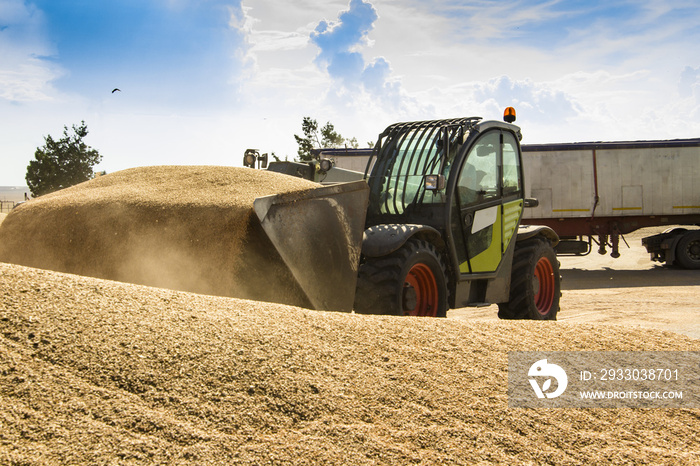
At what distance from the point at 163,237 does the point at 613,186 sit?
1450 centimetres

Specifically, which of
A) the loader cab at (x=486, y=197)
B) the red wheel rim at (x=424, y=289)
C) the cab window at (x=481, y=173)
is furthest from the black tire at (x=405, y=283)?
the cab window at (x=481, y=173)

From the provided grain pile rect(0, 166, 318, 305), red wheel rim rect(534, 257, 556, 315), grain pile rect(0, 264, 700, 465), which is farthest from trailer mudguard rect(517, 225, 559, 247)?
grain pile rect(0, 264, 700, 465)

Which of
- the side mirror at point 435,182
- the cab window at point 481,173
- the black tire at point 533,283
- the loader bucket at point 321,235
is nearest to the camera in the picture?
the loader bucket at point 321,235

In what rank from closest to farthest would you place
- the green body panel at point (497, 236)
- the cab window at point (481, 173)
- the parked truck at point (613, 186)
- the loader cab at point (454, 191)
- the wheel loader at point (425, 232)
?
the wheel loader at point (425, 232) → the loader cab at point (454, 191) → the cab window at point (481, 173) → the green body panel at point (497, 236) → the parked truck at point (613, 186)

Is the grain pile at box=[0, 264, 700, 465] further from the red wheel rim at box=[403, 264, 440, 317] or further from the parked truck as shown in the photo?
the parked truck

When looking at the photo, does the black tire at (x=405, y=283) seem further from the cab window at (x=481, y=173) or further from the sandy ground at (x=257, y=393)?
the sandy ground at (x=257, y=393)

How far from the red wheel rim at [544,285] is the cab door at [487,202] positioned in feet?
2.88

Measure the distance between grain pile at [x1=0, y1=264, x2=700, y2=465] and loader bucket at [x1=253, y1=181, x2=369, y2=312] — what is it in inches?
24.2

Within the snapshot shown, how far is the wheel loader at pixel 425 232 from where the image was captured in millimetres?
4414

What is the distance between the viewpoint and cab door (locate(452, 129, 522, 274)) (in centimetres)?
638

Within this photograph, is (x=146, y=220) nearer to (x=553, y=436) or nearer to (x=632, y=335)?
(x=553, y=436)

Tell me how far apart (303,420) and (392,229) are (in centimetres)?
305

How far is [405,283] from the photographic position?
5402 millimetres

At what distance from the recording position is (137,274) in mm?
4332
